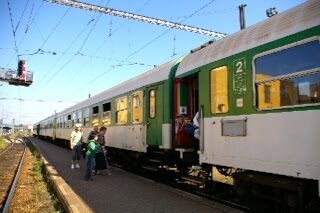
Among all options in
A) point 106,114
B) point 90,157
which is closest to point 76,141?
point 106,114

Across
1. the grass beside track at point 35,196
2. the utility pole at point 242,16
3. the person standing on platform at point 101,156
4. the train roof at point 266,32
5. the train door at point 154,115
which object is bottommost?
the grass beside track at point 35,196

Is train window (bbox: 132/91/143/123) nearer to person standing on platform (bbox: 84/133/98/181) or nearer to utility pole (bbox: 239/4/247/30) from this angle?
person standing on platform (bbox: 84/133/98/181)

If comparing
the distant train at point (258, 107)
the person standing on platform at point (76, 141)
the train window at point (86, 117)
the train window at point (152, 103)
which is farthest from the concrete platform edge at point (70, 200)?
the train window at point (86, 117)

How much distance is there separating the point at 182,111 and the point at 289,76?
4.17 m

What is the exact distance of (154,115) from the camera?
1124cm

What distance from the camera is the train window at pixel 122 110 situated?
1415cm

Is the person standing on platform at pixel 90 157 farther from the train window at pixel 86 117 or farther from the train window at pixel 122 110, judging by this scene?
the train window at pixel 86 117

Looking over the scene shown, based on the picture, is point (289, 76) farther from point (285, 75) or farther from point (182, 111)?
point (182, 111)

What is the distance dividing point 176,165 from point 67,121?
2035cm

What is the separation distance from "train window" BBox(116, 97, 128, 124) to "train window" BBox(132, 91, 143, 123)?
2.85 ft

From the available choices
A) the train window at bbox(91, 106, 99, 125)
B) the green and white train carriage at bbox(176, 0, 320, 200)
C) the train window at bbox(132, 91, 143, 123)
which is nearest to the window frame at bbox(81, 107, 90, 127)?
the train window at bbox(91, 106, 99, 125)

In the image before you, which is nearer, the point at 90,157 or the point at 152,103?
the point at 152,103

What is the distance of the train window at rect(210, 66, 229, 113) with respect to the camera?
24.6 ft

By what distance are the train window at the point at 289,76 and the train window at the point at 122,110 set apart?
8.04 meters
